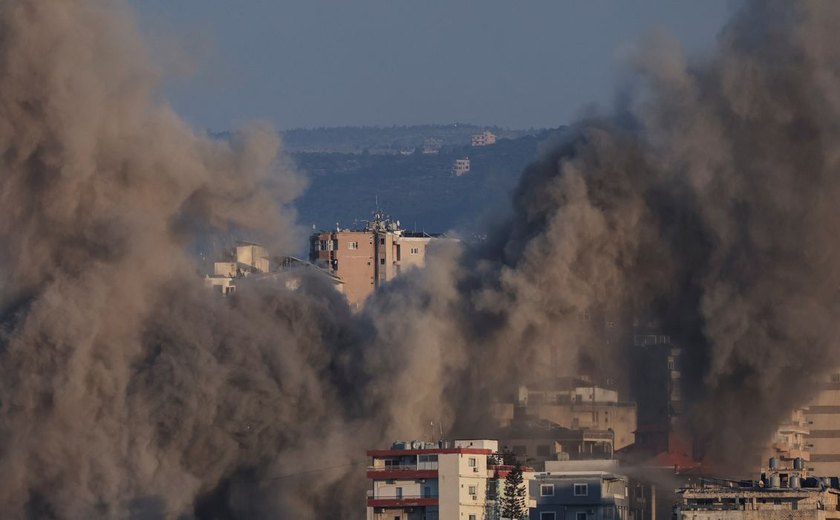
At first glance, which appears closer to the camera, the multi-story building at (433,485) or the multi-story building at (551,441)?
the multi-story building at (433,485)

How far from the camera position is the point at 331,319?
6400 centimetres

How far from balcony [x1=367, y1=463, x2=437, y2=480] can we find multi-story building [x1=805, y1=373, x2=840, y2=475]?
17.1 m

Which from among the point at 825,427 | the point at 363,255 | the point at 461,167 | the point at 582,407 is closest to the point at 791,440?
the point at 825,427

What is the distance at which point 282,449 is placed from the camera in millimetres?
61000

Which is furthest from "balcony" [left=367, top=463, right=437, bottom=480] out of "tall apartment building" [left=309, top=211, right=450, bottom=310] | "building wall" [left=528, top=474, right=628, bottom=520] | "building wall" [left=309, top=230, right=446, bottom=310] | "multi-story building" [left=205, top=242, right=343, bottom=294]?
"building wall" [left=309, top=230, right=446, bottom=310]

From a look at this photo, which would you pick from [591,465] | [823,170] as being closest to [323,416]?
[591,465]

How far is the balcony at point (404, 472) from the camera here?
51.9m

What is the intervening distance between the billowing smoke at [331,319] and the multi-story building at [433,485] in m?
6.13

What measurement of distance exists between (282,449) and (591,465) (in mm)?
6577

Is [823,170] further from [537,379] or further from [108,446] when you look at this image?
[108,446]

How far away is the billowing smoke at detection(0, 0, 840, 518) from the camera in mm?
58906

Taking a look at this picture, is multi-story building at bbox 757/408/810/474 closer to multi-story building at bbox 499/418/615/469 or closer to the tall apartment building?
multi-story building at bbox 499/418/615/469

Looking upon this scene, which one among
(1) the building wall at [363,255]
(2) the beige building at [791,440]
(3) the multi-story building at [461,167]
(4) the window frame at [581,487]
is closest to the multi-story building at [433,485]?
(4) the window frame at [581,487]

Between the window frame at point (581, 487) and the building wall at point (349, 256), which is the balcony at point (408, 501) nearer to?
the window frame at point (581, 487)
